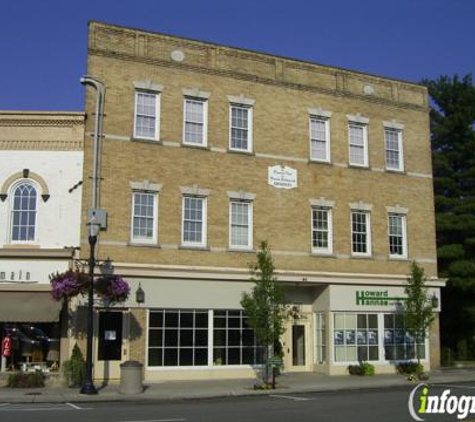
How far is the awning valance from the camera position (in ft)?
71.2

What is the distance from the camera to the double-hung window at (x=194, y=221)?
25000 mm

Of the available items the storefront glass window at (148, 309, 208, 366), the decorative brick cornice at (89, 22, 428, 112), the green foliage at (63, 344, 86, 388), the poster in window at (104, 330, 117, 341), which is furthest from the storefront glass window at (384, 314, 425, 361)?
the green foliage at (63, 344, 86, 388)

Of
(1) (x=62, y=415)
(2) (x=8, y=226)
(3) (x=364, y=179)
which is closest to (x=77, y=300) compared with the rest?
(2) (x=8, y=226)

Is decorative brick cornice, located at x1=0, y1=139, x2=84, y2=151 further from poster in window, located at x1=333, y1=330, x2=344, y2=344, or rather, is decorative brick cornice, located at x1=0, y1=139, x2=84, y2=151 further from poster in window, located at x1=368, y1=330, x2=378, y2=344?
poster in window, located at x1=368, y1=330, x2=378, y2=344

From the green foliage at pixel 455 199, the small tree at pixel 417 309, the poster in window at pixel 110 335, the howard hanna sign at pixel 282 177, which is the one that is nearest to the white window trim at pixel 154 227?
the poster in window at pixel 110 335

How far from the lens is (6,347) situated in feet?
73.5

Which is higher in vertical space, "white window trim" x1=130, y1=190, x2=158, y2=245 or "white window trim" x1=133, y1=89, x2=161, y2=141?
"white window trim" x1=133, y1=89, x2=161, y2=141

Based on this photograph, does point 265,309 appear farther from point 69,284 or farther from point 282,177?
point 282,177

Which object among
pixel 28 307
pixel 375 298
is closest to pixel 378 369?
pixel 375 298

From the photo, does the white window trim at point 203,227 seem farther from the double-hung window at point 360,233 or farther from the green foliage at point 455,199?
the green foliage at point 455,199

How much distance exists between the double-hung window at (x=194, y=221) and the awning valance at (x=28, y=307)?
5404 mm

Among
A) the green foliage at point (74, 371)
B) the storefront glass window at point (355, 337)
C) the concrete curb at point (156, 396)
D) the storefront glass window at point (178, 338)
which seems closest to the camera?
the concrete curb at point (156, 396)

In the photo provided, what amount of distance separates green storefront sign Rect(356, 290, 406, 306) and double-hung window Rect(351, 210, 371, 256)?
167 cm

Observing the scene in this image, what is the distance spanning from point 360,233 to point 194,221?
24.9ft
